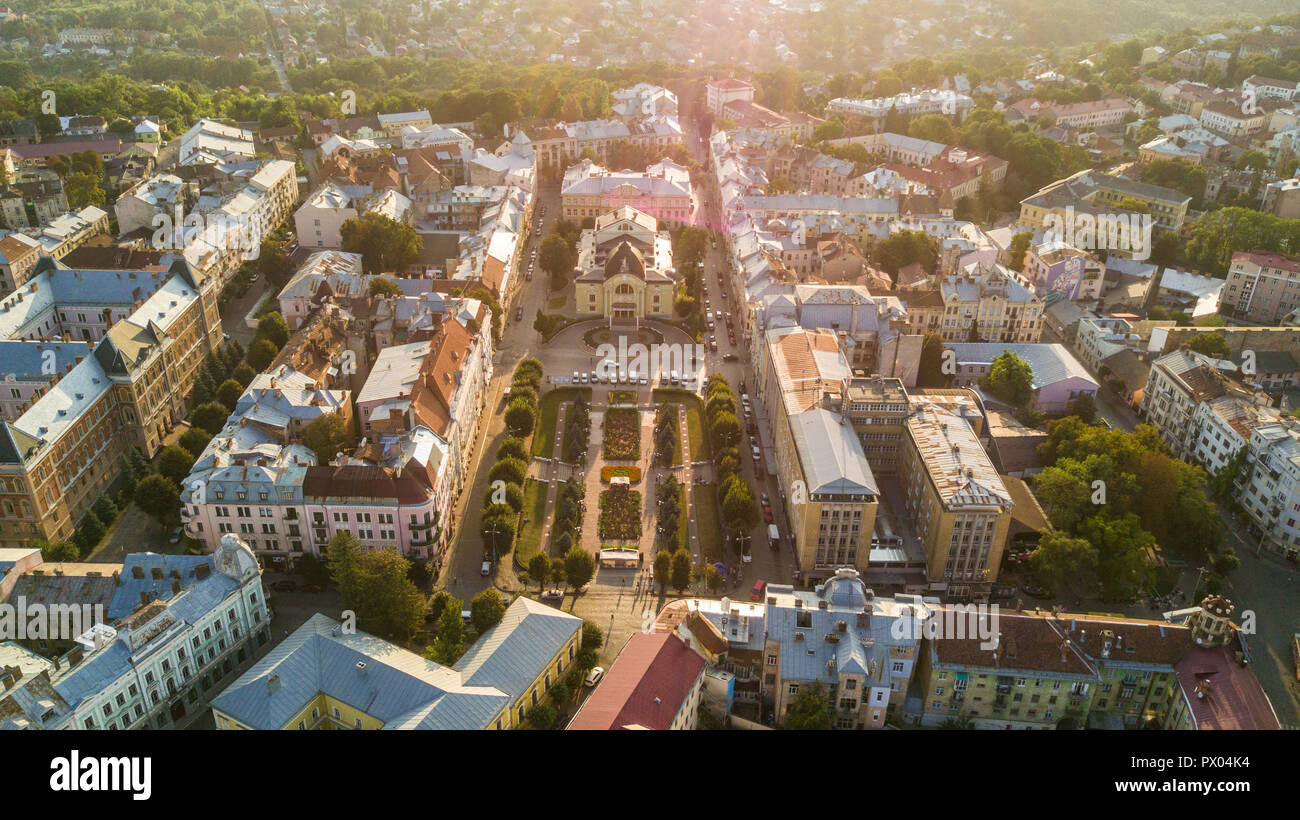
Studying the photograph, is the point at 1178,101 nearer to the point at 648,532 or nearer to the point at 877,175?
the point at 877,175

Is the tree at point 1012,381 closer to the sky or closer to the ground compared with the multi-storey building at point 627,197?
closer to the ground

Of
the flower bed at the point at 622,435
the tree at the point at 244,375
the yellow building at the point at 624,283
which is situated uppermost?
the yellow building at the point at 624,283

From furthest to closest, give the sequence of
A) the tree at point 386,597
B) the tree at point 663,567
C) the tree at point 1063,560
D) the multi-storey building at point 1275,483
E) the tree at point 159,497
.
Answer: the multi-storey building at point 1275,483 < the tree at point 159,497 < the tree at point 663,567 < the tree at point 1063,560 < the tree at point 386,597

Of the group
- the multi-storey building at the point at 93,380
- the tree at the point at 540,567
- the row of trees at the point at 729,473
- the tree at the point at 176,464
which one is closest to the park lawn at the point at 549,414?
the row of trees at the point at 729,473

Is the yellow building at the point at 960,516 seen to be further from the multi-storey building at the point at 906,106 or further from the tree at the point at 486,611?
the multi-storey building at the point at 906,106

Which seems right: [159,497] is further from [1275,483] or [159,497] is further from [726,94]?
[726,94]

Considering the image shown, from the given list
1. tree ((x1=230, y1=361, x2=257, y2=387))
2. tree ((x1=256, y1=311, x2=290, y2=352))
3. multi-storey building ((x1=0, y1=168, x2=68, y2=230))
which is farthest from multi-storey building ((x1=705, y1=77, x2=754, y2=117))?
tree ((x1=230, y1=361, x2=257, y2=387))

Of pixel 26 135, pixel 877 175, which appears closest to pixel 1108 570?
pixel 877 175
